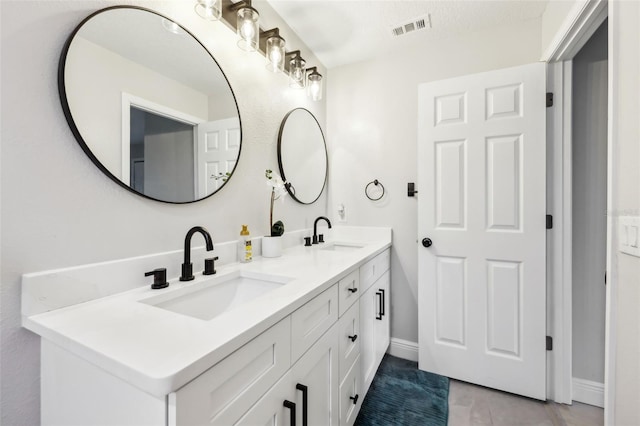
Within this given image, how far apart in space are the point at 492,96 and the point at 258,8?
1531 mm

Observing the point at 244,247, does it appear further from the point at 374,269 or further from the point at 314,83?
the point at 314,83

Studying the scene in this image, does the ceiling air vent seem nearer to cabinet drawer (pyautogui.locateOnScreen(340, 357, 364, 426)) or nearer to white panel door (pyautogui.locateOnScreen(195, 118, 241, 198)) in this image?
white panel door (pyautogui.locateOnScreen(195, 118, 241, 198))

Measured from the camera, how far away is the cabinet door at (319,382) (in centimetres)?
89

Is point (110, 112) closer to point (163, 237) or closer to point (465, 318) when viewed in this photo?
point (163, 237)

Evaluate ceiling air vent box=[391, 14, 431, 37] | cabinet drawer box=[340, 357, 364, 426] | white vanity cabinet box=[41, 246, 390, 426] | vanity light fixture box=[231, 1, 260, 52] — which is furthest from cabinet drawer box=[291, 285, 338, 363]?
ceiling air vent box=[391, 14, 431, 37]

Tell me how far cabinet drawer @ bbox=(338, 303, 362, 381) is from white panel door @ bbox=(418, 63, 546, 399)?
76 centimetres

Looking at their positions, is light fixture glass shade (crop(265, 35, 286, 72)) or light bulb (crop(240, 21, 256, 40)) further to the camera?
light fixture glass shade (crop(265, 35, 286, 72))

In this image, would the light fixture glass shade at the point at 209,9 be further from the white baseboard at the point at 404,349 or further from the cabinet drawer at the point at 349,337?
the white baseboard at the point at 404,349

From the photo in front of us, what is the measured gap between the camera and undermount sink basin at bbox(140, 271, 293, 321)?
946 mm

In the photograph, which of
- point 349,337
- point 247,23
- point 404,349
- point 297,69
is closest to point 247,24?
point 247,23

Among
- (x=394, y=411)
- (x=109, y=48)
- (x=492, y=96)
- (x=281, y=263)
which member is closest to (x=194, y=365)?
(x=281, y=263)

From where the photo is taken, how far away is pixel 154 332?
634 millimetres

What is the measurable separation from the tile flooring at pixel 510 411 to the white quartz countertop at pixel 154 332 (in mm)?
1322

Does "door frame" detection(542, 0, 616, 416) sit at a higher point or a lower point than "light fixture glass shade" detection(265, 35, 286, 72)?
lower
